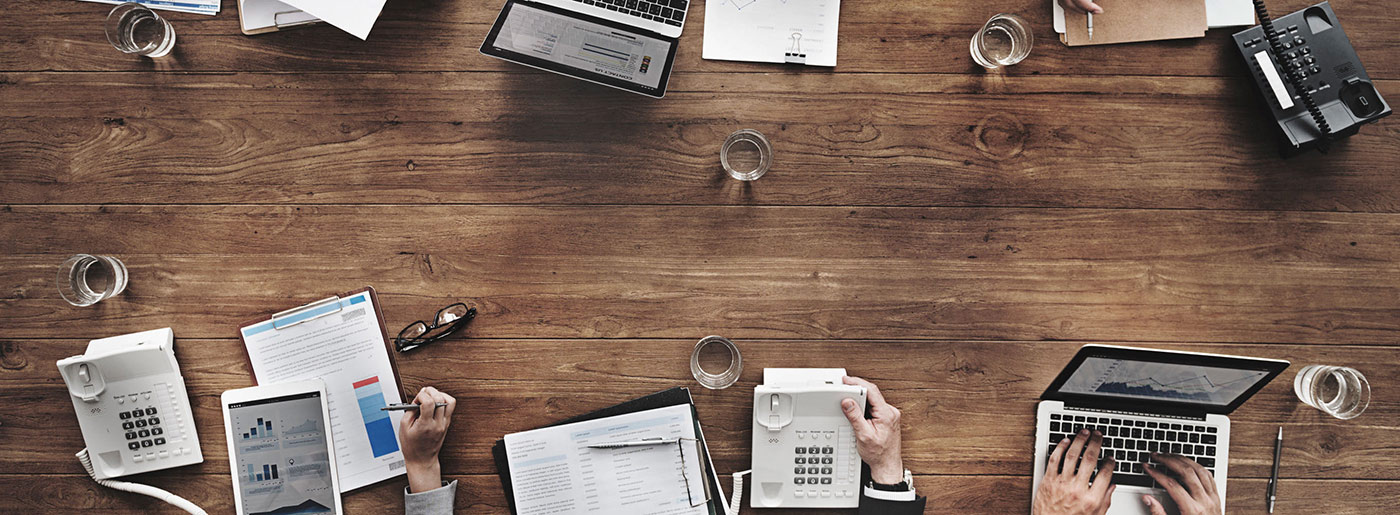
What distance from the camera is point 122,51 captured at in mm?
1777

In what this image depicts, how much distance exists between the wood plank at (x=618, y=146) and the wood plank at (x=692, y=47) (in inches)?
1.3

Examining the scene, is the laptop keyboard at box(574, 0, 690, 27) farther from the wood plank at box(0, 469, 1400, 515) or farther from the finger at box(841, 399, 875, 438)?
the wood plank at box(0, 469, 1400, 515)

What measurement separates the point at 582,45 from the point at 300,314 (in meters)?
0.86

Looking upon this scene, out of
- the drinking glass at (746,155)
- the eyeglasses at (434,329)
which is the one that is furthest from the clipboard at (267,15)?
the drinking glass at (746,155)

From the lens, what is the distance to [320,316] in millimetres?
1754

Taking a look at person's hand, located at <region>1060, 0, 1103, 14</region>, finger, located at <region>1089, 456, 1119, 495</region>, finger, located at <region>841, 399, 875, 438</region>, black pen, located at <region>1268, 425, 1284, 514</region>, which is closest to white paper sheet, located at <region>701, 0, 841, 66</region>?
person's hand, located at <region>1060, 0, 1103, 14</region>

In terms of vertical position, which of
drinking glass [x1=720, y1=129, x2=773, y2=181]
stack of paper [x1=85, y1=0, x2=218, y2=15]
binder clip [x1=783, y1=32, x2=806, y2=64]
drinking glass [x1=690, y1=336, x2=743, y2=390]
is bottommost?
drinking glass [x1=690, y1=336, x2=743, y2=390]

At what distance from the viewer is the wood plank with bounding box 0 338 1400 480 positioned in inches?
70.2

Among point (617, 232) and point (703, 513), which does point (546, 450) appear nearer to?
point (703, 513)

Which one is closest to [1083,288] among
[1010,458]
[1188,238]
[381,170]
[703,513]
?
[1188,238]

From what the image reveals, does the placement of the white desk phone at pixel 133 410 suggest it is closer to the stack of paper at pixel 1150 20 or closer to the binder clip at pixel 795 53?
the binder clip at pixel 795 53

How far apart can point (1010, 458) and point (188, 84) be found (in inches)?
80.2

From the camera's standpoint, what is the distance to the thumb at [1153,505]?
173 centimetres

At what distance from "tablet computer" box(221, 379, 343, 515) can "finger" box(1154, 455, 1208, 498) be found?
1.82 metres
